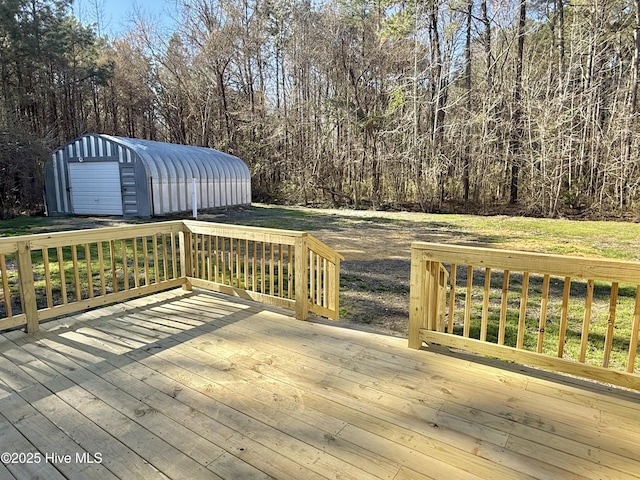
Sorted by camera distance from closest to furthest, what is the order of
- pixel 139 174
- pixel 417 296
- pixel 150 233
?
pixel 417 296, pixel 150 233, pixel 139 174

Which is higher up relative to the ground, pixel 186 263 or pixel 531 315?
pixel 186 263

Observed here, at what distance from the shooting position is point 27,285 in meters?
3.23

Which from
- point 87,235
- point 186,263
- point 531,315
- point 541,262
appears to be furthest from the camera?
point 186,263

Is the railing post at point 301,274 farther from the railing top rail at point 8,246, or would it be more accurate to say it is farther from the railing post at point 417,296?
the railing top rail at point 8,246

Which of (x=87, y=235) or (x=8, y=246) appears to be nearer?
(x=8, y=246)

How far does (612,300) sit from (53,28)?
19825 millimetres

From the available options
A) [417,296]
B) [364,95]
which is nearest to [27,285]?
[417,296]

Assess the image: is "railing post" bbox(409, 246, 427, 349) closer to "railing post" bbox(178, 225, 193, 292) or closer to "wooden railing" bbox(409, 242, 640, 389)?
"wooden railing" bbox(409, 242, 640, 389)

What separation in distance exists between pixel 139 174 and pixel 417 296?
440 inches

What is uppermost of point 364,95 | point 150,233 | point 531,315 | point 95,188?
point 364,95

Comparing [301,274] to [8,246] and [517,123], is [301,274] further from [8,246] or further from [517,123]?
[517,123]

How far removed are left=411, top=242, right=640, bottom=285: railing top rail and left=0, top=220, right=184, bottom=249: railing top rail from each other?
2745mm

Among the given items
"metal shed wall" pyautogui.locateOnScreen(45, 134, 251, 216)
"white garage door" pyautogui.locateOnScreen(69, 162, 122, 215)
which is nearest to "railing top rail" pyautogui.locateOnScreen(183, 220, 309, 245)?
"metal shed wall" pyautogui.locateOnScreen(45, 134, 251, 216)

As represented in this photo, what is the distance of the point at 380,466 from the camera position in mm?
1772
